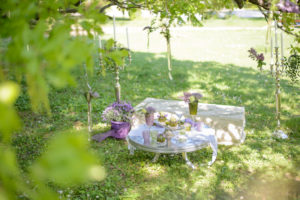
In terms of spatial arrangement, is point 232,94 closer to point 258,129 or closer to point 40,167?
point 258,129

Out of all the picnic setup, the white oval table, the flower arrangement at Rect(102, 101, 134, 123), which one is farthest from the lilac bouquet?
the flower arrangement at Rect(102, 101, 134, 123)

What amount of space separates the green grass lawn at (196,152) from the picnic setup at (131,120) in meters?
0.02

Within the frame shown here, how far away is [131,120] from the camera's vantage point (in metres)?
5.11

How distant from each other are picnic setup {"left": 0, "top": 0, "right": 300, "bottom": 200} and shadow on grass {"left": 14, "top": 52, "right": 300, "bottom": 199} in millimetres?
19

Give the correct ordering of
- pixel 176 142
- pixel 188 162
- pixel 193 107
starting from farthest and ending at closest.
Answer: pixel 193 107 < pixel 188 162 < pixel 176 142

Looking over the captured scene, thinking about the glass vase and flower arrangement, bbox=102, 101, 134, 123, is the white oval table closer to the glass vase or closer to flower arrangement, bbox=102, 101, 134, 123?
the glass vase

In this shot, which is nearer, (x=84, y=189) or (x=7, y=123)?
(x=7, y=123)

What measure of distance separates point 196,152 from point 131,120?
124 centimetres

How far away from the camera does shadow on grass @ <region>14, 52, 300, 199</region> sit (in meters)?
3.70

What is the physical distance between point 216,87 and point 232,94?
698 millimetres

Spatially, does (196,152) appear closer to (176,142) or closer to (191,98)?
(176,142)

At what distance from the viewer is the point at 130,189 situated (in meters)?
3.67

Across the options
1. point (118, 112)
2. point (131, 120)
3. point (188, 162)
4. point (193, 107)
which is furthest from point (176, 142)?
point (118, 112)

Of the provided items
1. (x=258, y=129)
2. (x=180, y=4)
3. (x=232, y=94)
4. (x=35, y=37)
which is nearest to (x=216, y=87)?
(x=232, y=94)
